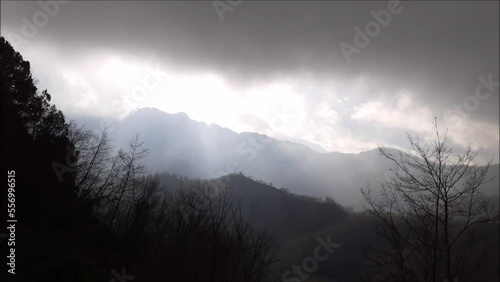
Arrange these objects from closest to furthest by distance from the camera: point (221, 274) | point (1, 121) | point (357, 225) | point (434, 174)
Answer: point (434, 174), point (221, 274), point (1, 121), point (357, 225)

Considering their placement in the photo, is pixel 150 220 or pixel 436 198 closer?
pixel 436 198

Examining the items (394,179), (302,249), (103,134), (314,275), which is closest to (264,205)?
(302,249)

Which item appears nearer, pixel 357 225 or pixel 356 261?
pixel 356 261

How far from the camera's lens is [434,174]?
838 centimetres

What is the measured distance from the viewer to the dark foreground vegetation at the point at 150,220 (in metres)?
Answer: 8.47

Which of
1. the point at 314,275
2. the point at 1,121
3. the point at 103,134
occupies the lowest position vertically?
the point at 314,275

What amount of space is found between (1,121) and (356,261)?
11842 centimetres

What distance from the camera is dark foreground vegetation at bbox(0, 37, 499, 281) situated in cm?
847

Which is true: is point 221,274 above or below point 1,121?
below

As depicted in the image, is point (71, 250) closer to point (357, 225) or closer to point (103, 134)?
point (103, 134)

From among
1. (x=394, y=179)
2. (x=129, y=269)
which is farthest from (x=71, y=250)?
(x=394, y=179)

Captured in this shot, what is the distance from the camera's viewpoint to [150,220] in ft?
121

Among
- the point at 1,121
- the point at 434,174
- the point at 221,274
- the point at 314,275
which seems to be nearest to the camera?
the point at 434,174

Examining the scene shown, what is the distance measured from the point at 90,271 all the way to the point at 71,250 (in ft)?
13.0
